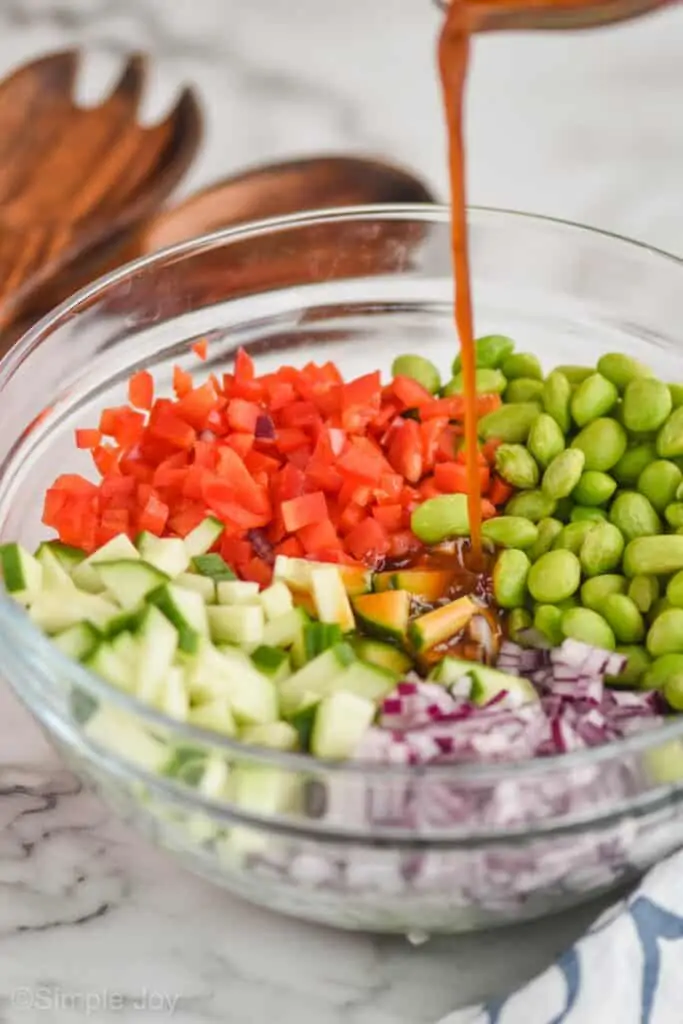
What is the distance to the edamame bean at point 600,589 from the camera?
1751mm

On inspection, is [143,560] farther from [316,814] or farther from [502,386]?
[502,386]

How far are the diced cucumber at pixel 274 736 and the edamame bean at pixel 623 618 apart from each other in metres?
0.45

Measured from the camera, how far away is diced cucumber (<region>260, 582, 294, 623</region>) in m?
1.66

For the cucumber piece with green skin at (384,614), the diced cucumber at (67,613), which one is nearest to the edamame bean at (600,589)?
the cucumber piece with green skin at (384,614)

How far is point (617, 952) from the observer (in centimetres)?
147

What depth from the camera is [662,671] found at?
5.43 ft

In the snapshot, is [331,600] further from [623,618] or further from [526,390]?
[526,390]

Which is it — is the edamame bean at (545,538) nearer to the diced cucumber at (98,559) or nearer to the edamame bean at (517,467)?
the edamame bean at (517,467)

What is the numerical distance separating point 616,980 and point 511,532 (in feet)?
1.88

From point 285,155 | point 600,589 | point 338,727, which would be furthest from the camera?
point 285,155

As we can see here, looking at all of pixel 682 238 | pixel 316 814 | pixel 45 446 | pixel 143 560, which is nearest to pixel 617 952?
pixel 316 814

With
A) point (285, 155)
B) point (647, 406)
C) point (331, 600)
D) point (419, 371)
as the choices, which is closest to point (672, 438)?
point (647, 406)

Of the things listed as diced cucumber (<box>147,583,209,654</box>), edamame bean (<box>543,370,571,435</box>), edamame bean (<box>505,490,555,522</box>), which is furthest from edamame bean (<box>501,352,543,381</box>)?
diced cucumber (<box>147,583,209,654</box>)

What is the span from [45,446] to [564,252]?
2.54 ft
